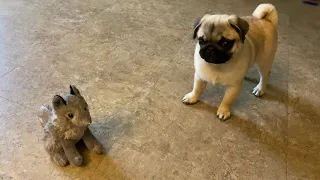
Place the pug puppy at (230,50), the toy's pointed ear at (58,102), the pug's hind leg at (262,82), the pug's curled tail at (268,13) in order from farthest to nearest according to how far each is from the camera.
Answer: the pug's hind leg at (262,82) → the pug's curled tail at (268,13) → the pug puppy at (230,50) → the toy's pointed ear at (58,102)

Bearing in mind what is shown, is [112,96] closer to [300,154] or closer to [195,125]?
[195,125]

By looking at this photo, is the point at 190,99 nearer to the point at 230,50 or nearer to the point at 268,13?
the point at 230,50

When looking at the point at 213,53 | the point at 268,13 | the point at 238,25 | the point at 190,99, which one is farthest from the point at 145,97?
the point at 268,13

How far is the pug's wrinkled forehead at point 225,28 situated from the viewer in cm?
142

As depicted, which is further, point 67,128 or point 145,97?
point 145,97

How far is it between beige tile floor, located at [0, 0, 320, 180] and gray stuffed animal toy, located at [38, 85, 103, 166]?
0.19 feet

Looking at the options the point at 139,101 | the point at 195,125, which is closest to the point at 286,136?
the point at 195,125

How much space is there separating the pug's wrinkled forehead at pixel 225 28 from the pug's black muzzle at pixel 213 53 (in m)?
0.03

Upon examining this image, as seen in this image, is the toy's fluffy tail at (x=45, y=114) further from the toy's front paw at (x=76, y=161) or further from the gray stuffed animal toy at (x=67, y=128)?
the toy's front paw at (x=76, y=161)

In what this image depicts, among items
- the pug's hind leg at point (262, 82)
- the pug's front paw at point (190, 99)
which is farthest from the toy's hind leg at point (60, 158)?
the pug's hind leg at point (262, 82)

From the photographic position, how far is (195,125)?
1.71 meters

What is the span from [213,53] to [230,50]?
84 mm

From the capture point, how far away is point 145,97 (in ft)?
6.09

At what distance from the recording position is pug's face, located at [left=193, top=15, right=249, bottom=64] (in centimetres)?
142
